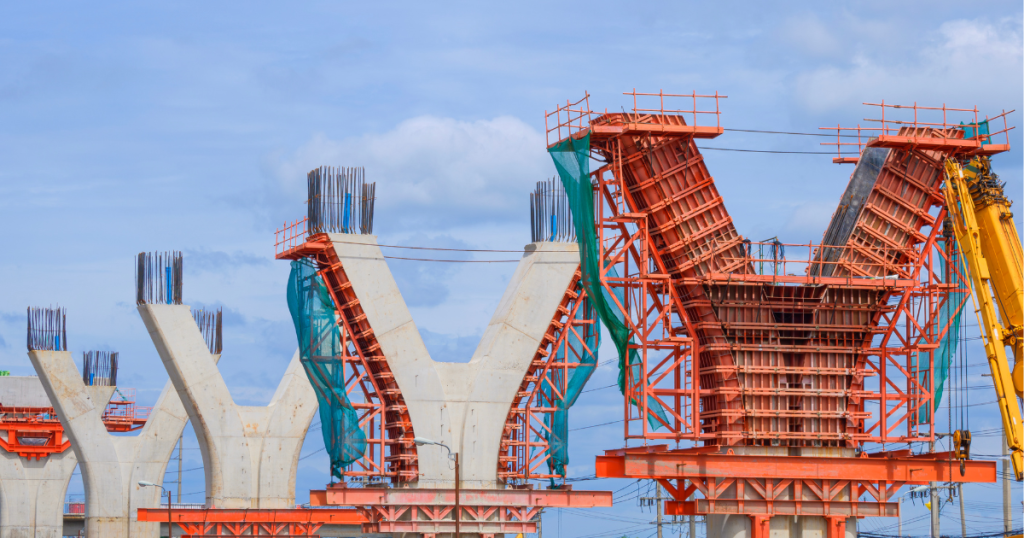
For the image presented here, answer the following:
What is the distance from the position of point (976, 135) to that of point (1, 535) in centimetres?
6029

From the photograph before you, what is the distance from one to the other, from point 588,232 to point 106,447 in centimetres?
4285

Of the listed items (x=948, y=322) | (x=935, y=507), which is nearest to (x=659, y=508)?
(x=935, y=507)

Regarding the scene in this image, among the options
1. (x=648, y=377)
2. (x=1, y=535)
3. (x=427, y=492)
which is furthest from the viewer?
(x=1, y=535)

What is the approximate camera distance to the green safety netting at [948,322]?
40.6 meters

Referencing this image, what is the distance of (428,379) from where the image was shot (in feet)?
170

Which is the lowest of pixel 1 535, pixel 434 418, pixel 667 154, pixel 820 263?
pixel 1 535

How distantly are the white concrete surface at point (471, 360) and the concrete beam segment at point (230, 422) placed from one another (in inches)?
569

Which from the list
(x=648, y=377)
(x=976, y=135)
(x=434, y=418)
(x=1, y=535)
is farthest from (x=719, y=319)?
(x=1, y=535)

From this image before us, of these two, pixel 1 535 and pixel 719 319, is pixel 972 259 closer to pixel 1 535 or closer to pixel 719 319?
pixel 719 319

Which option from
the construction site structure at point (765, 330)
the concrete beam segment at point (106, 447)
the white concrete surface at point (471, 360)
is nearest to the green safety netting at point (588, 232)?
the construction site structure at point (765, 330)

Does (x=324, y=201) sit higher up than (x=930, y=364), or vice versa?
(x=324, y=201)

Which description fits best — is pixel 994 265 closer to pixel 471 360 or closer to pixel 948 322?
pixel 948 322

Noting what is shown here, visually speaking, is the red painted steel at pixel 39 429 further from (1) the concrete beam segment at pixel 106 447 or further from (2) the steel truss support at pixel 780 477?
(2) the steel truss support at pixel 780 477

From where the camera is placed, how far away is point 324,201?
2060 inches
